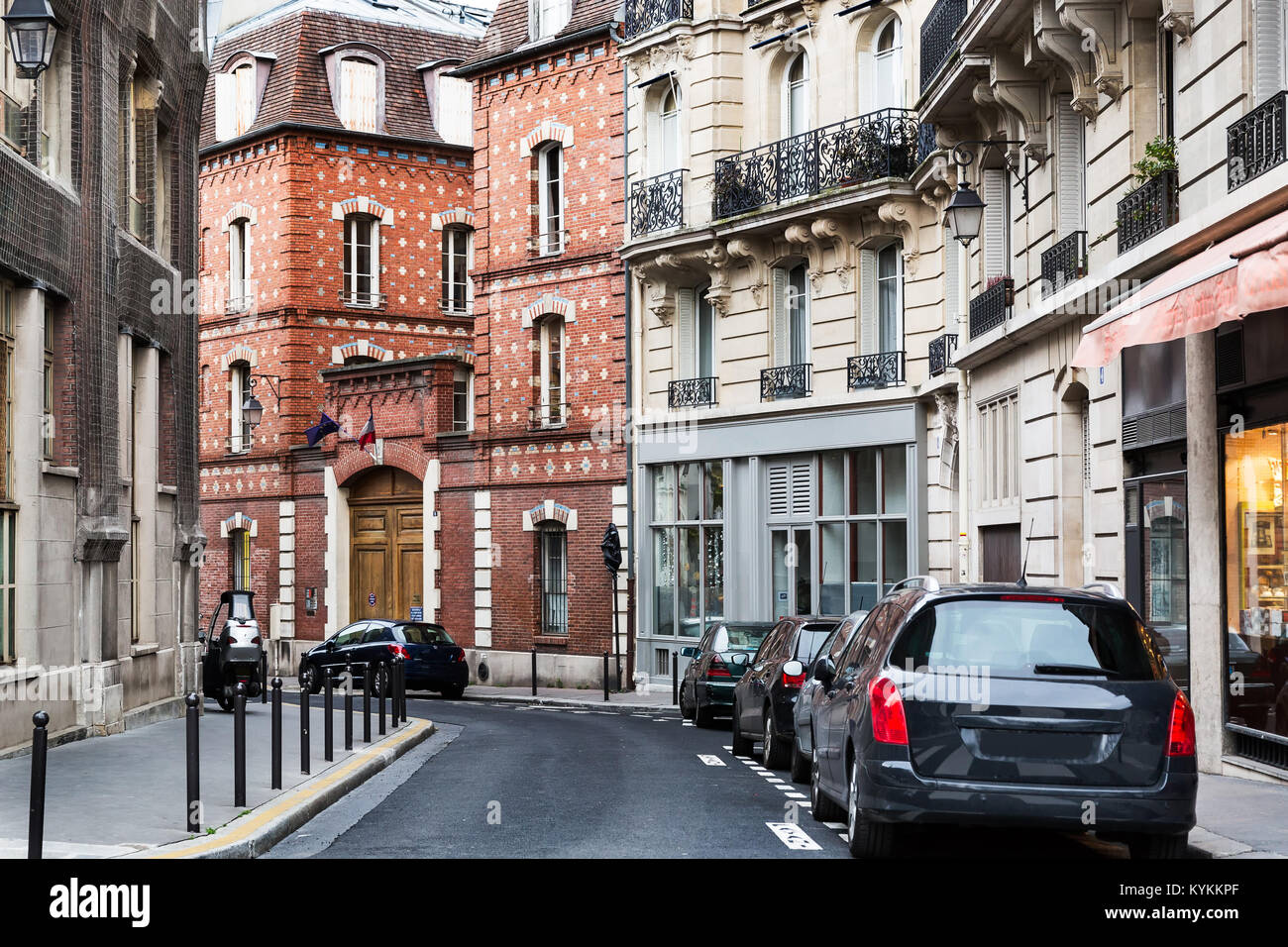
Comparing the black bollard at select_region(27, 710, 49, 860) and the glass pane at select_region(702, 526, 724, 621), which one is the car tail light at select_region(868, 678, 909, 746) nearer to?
the black bollard at select_region(27, 710, 49, 860)

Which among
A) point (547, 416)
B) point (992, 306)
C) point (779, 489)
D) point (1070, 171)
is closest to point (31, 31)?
point (1070, 171)

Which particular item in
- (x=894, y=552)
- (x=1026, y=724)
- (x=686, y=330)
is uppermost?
(x=686, y=330)

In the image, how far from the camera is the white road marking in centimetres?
1034

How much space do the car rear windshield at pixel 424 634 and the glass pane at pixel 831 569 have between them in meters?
7.44

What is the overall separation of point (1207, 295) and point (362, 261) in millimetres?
30652

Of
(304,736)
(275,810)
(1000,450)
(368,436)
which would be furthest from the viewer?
(368,436)

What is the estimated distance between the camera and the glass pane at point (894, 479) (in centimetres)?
2720

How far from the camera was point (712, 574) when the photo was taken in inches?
1209

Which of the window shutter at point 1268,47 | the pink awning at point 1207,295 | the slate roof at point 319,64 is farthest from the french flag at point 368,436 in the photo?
the window shutter at point 1268,47

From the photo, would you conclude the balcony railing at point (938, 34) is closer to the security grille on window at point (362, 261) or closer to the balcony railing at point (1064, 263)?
the balcony railing at point (1064, 263)

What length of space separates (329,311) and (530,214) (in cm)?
754

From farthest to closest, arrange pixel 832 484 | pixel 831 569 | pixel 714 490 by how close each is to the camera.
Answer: pixel 714 490, pixel 832 484, pixel 831 569

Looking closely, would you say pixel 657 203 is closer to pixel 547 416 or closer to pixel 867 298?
pixel 547 416

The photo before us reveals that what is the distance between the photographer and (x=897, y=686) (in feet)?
30.3
